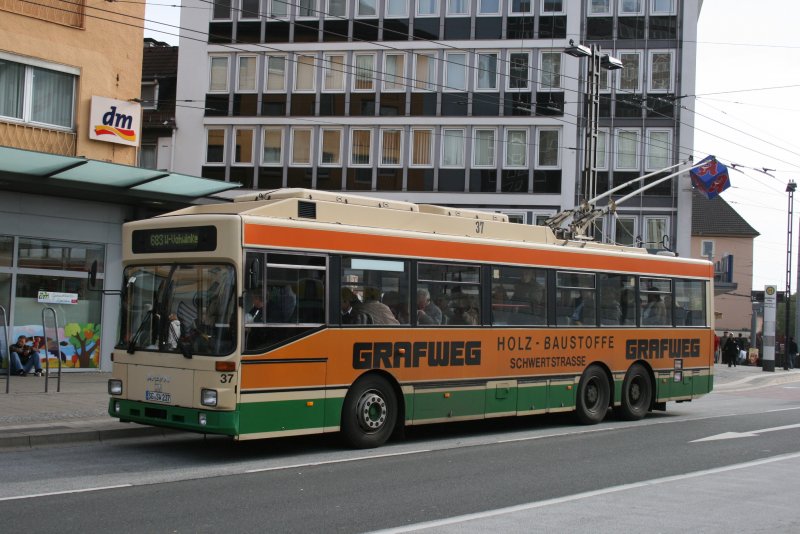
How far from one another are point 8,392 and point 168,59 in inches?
1297

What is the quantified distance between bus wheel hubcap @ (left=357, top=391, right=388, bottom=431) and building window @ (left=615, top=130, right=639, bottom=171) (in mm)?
32577

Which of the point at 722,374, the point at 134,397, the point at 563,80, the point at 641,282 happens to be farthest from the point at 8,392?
the point at 563,80

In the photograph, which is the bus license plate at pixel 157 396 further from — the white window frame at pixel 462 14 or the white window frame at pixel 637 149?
the white window frame at pixel 637 149

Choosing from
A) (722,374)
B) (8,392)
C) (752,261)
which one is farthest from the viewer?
(752,261)

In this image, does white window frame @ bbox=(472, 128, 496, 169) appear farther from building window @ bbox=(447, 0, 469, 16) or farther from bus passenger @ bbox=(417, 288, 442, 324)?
bus passenger @ bbox=(417, 288, 442, 324)

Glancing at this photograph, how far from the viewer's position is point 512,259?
50.6ft

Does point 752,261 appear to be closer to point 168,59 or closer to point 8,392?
point 168,59

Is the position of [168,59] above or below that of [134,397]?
above

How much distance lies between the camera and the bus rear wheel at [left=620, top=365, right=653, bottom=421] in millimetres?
17859

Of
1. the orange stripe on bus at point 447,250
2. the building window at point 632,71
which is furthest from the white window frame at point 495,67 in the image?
the orange stripe on bus at point 447,250

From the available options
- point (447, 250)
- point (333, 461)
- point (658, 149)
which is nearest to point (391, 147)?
point (658, 149)

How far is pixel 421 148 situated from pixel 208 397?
32186 millimetres

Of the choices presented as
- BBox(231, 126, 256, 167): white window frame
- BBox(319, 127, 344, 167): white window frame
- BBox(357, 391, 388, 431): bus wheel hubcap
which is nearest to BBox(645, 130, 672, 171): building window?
BBox(319, 127, 344, 167): white window frame

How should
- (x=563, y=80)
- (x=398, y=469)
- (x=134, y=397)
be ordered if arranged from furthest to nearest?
(x=563, y=80) < (x=134, y=397) < (x=398, y=469)
